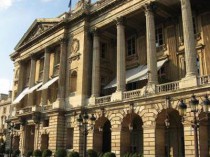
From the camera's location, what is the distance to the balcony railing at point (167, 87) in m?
23.8

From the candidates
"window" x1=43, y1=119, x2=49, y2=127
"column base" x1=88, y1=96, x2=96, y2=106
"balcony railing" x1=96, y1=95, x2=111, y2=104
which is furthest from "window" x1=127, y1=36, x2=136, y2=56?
"window" x1=43, y1=119, x2=49, y2=127

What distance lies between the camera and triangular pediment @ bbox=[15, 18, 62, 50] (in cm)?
3978

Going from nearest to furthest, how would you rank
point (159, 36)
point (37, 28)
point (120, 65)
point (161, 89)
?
point (161, 89), point (120, 65), point (159, 36), point (37, 28)

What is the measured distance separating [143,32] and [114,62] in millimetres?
5367

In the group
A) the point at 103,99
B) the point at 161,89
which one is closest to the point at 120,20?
the point at 103,99

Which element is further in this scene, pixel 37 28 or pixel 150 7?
pixel 37 28

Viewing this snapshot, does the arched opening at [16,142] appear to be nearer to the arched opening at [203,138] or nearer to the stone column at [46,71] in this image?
the stone column at [46,71]

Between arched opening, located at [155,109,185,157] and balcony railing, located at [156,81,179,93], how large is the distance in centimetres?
183

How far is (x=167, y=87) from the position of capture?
2470cm

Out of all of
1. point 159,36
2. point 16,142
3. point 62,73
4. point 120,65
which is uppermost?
point 159,36

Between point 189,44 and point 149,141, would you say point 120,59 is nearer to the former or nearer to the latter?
point 189,44

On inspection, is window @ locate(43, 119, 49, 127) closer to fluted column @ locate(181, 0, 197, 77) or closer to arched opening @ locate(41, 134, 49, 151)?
arched opening @ locate(41, 134, 49, 151)

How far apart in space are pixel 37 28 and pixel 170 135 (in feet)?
83.7

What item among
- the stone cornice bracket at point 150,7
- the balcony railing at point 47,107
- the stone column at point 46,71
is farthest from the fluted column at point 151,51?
the stone column at point 46,71
